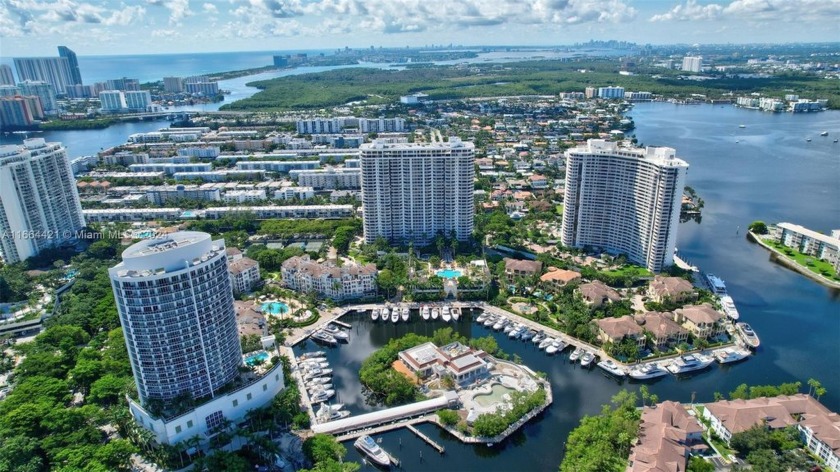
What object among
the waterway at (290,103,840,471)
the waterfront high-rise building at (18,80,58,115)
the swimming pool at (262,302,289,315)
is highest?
the waterfront high-rise building at (18,80,58,115)

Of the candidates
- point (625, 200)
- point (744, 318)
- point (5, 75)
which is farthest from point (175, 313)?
point (5, 75)

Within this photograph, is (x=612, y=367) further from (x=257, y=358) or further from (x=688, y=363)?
(x=257, y=358)

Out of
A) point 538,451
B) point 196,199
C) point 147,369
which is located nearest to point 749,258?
point 538,451

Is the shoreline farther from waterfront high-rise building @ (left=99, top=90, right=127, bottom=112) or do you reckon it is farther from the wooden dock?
waterfront high-rise building @ (left=99, top=90, right=127, bottom=112)

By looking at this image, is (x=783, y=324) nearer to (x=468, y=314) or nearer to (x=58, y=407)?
(x=468, y=314)

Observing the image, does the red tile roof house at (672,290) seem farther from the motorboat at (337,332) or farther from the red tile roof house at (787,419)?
the motorboat at (337,332)

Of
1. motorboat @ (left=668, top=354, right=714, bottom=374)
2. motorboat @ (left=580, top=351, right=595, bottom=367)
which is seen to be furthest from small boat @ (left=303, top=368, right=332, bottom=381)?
motorboat @ (left=668, top=354, right=714, bottom=374)
